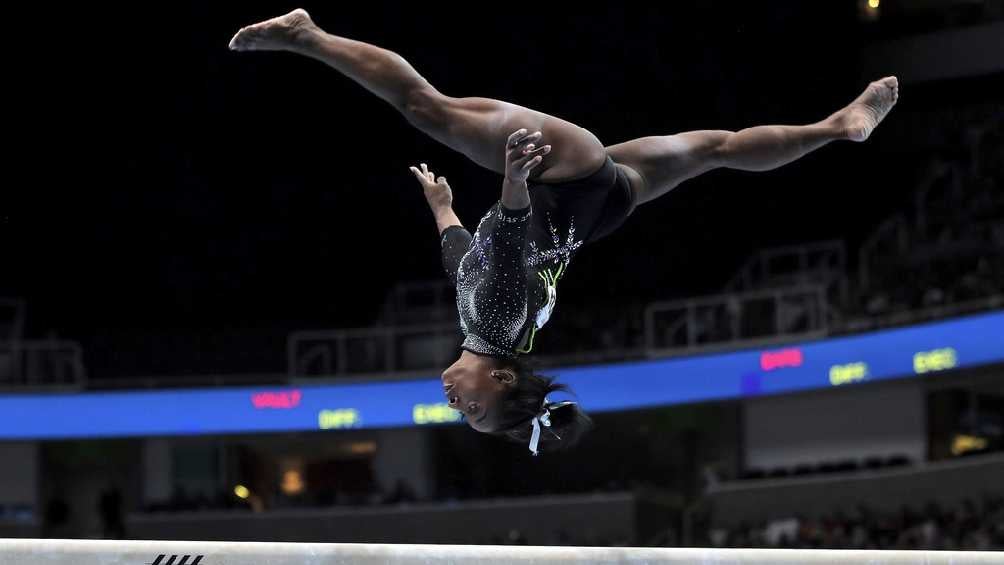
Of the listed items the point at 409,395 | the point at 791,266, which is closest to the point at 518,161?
the point at 409,395

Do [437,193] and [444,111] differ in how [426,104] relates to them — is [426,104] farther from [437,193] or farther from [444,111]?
[437,193]

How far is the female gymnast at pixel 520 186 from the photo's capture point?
429 cm

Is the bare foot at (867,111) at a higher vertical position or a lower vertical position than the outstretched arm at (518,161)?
higher

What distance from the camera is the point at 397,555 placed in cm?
381

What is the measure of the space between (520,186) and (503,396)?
0.72m

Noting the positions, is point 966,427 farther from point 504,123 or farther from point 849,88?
point 504,123

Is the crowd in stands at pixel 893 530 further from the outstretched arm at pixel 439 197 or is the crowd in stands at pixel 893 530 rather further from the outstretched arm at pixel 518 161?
the outstretched arm at pixel 518 161

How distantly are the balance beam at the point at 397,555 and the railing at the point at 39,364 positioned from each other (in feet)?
45.5

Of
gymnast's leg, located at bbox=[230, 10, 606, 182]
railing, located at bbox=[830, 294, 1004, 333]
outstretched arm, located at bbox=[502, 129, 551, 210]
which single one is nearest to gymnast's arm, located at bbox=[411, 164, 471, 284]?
gymnast's leg, located at bbox=[230, 10, 606, 182]

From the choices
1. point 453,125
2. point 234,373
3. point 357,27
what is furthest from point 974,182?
point 453,125

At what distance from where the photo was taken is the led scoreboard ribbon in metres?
15.0

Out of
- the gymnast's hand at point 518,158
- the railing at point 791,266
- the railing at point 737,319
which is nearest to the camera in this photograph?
the gymnast's hand at point 518,158

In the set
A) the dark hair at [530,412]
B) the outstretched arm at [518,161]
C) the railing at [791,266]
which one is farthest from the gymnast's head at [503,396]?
the railing at [791,266]

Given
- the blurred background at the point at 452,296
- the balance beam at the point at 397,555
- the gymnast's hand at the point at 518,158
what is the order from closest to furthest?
the balance beam at the point at 397,555 < the gymnast's hand at the point at 518,158 < the blurred background at the point at 452,296
